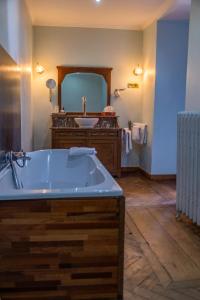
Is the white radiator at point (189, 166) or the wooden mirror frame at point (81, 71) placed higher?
the wooden mirror frame at point (81, 71)

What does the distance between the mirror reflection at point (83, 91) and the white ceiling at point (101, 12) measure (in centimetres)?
86

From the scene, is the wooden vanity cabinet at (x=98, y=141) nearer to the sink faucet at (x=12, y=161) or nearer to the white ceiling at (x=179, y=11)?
the white ceiling at (x=179, y=11)

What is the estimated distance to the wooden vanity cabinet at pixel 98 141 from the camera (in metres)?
4.82

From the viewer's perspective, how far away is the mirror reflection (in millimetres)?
5262

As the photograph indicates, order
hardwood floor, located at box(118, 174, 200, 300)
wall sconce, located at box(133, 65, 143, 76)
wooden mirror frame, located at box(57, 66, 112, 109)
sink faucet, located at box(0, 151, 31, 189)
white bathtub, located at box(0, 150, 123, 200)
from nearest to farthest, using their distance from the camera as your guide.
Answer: hardwood floor, located at box(118, 174, 200, 300) → sink faucet, located at box(0, 151, 31, 189) → white bathtub, located at box(0, 150, 123, 200) → wooden mirror frame, located at box(57, 66, 112, 109) → wall sconce, located at box(133, 65, 143, 76)

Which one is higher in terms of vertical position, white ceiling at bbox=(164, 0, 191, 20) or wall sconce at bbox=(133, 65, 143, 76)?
white ceiling at bbox=(164, 0, 191, 20)

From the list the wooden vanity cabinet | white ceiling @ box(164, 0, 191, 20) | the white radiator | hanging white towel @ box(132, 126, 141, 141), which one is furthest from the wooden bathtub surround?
hanging white towel @ box(132, 126, 141, 141)

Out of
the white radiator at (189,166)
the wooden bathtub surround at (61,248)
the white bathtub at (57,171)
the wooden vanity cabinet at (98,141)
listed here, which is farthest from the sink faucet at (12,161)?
the wooden vanity cabinet at (98,141)

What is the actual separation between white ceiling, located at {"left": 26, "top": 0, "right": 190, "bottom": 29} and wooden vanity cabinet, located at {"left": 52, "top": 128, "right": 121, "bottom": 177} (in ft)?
5.70

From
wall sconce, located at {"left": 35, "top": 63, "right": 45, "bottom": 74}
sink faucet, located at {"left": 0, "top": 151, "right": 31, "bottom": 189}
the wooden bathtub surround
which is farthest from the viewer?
wall sconce, located at {"left": 35, "top": 63, "right": 45, "bottom": 74}

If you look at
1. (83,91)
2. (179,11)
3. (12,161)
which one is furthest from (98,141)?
(12,161)

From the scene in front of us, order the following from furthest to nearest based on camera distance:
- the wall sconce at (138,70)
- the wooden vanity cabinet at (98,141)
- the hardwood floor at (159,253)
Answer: the wall sconce at (138,70)
the wooden vanity cabinet at (98,141)
the hardwood floor at (159,253)

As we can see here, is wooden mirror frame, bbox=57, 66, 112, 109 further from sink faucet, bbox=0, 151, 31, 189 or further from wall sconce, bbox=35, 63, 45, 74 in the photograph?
sink faucet, bbox=0, 151, 31, 189

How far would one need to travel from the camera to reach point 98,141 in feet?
16.1
